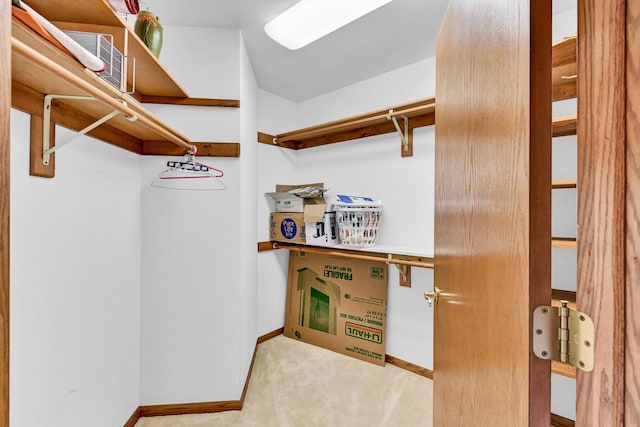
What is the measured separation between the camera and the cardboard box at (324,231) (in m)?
2.26

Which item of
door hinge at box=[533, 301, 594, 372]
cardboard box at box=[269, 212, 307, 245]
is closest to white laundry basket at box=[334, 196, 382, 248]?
cardboard box at box=[269, 212, 307, 245]

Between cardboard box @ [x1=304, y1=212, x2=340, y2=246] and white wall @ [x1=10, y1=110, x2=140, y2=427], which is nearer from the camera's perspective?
white wall @ [x1=10, y1=110, x2=140, y2=427]

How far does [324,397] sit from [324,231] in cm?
116

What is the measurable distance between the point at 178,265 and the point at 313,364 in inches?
51.2

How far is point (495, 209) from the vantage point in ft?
2.02

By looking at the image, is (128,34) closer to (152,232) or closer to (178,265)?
(152,232)

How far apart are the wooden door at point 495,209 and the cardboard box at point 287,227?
5.13 feet

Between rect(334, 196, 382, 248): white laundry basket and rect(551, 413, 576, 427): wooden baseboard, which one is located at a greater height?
rect(334, 196, 382, 248): white laundry basket

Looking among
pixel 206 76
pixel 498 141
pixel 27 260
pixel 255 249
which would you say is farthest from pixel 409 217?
pixel 27 260

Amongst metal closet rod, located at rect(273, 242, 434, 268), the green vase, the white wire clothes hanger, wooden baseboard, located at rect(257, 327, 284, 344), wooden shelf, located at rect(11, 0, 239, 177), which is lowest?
wooden baseboard, located at rect(257, 327, 284, 344)

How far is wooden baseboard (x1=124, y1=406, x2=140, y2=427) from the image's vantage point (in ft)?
5.12

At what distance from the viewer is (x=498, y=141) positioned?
61 centimetres

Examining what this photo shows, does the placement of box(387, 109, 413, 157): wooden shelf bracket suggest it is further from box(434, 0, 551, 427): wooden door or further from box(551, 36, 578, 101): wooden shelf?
box(434, 0, 551, 427): wooden door

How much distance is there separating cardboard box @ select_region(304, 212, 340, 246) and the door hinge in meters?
1.79
